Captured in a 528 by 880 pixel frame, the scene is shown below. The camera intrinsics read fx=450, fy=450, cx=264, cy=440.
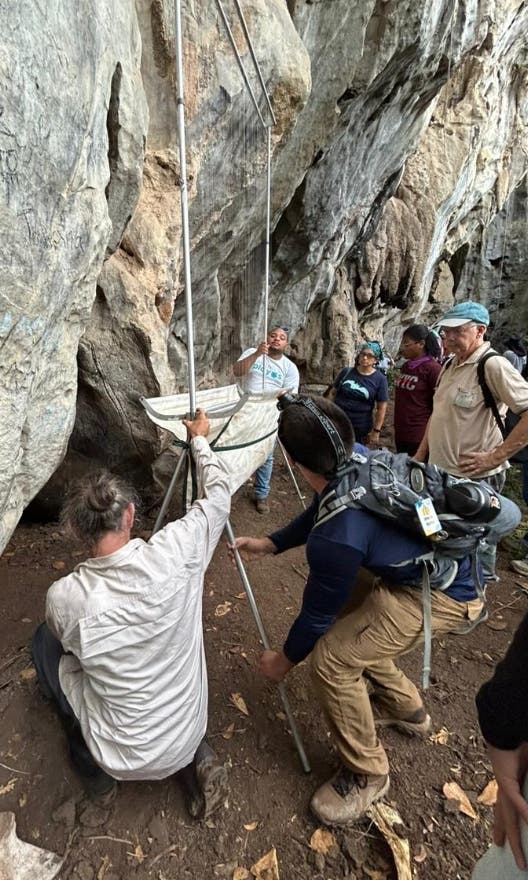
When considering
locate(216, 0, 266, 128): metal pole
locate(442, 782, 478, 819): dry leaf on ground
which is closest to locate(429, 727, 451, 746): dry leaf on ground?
locate(442, 782, 478, 819): dry leaf on ground

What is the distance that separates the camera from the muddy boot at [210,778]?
2.40m

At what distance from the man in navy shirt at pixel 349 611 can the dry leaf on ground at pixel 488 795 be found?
0.57 metres

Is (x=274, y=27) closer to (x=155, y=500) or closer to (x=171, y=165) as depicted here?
(x=171, y=165)

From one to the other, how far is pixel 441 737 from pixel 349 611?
124 cm

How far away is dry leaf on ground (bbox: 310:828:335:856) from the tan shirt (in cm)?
244

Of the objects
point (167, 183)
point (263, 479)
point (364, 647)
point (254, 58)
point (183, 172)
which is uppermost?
point (254, 58)

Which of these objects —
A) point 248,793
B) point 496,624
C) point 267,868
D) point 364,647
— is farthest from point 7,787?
point 496,624

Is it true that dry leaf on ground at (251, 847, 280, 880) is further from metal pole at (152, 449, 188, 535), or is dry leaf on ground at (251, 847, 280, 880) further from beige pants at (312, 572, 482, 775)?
metal pole at (152, 449, 188, 535)

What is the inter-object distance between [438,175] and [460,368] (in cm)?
1194

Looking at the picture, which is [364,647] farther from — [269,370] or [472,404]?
[269,370]

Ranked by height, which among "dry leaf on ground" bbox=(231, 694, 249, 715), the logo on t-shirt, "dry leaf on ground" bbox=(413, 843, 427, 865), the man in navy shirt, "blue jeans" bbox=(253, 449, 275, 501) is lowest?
"dry leaf on ground" bbox=(413, 843, 427, 865)

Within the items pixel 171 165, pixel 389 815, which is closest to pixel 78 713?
pixel 389 815

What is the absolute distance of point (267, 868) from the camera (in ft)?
7.23

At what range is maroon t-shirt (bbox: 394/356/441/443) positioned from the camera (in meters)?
5.35
